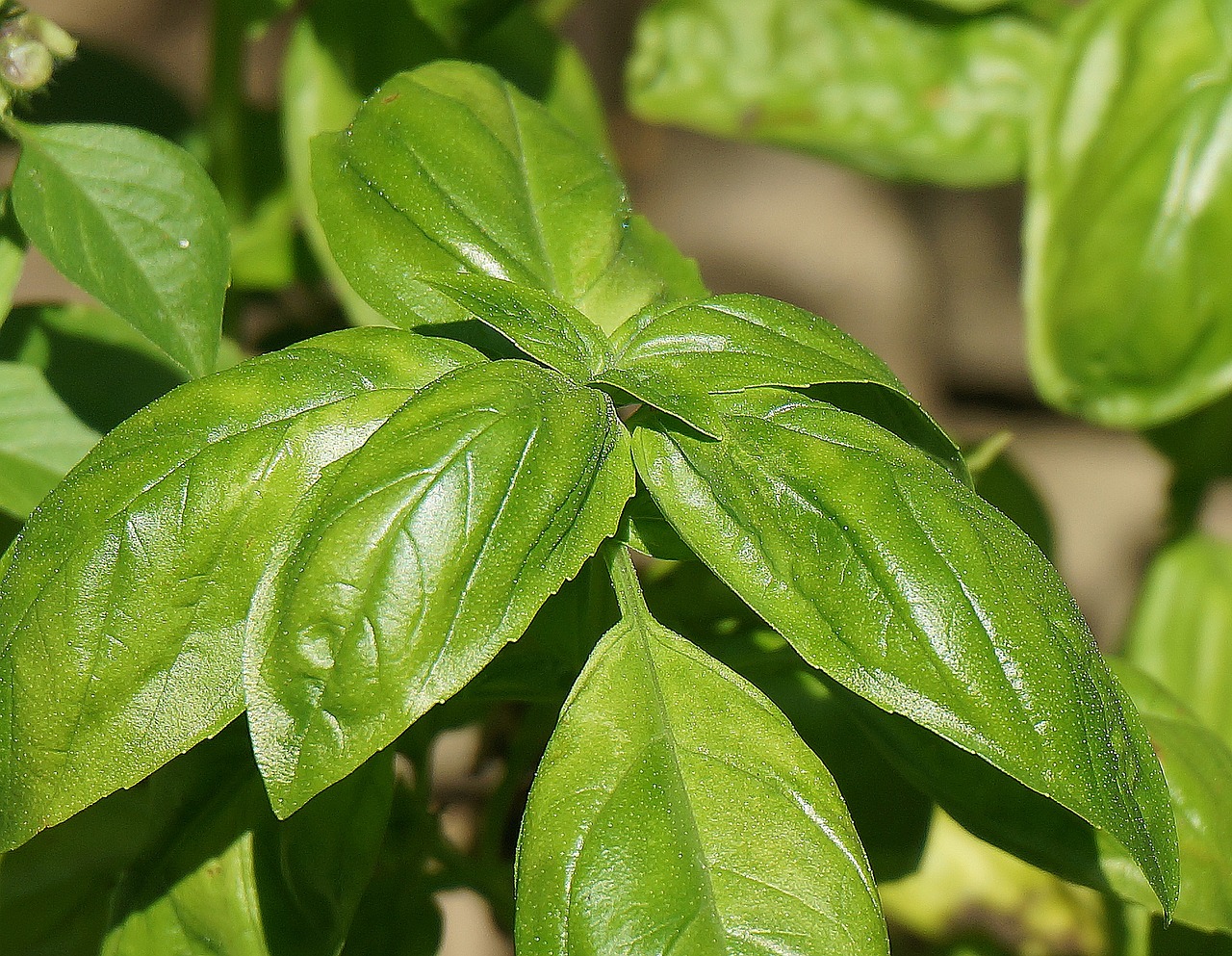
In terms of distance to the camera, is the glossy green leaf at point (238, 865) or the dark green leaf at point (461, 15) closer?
the glossy green leaf at point (238, 865)

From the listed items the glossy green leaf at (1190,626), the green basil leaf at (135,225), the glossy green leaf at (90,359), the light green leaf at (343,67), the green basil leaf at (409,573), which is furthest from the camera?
the glossy green leaf at (1190,626)

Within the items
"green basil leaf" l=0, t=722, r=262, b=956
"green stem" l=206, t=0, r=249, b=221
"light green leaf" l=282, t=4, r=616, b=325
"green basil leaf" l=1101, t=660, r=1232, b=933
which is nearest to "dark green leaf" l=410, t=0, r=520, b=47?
"light green leaf" l=282, t=4, r=616, b=325

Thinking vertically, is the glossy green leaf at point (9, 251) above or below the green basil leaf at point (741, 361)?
below

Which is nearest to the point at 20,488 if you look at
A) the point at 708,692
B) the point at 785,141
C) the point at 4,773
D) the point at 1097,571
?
the point at 4,773

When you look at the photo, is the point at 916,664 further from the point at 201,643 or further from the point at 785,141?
the point at 785,141

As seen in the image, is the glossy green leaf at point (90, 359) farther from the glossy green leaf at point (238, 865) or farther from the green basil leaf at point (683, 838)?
the green basil leaf at point (683, 838)

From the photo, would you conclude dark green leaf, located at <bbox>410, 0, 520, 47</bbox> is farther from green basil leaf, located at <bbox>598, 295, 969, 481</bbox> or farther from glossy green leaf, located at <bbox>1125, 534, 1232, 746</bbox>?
glossy green leaf, located at <bbox>1125, 534, 1232, 746</bbox>

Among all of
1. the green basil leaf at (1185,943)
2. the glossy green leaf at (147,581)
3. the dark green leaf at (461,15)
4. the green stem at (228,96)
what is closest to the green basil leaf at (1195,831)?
the green basil leaf at (1185,943)

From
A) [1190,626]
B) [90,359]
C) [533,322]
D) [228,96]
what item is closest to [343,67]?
[228,96]
